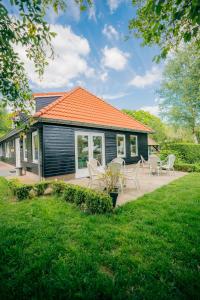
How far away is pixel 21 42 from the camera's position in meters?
2.33

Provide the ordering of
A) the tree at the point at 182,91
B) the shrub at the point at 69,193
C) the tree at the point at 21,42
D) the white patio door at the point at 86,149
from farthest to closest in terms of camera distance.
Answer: the tree at the point at 182,91 < the white patio door at the point at 86,149 < the shrub at the point at 69,193 < the tree at the point at 21,42

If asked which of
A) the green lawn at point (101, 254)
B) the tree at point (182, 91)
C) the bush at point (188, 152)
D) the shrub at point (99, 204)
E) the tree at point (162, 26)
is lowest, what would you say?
the green lawn at point (101, 254)

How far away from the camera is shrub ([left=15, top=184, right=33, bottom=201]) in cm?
547

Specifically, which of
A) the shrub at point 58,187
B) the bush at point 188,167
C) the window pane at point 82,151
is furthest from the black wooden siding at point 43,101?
the bush at point 188,167

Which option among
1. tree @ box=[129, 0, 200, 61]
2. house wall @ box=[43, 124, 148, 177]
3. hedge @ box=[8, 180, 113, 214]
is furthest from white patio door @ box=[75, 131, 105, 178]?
tree @ box=[129, 0, 200, 61]

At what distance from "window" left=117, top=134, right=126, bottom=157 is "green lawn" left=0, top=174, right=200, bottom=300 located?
8211 mm

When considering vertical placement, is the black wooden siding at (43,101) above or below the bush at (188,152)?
above

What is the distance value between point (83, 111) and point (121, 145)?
4094 mm

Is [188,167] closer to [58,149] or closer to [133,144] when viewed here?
[133,144]

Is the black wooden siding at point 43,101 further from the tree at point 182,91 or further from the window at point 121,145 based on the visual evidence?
the tree at point 182,91

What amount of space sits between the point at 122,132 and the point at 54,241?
34.4 feet

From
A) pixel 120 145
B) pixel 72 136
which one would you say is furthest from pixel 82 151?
pixel 120 145

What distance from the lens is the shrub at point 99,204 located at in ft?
14.0

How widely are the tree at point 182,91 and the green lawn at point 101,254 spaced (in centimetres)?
1953
